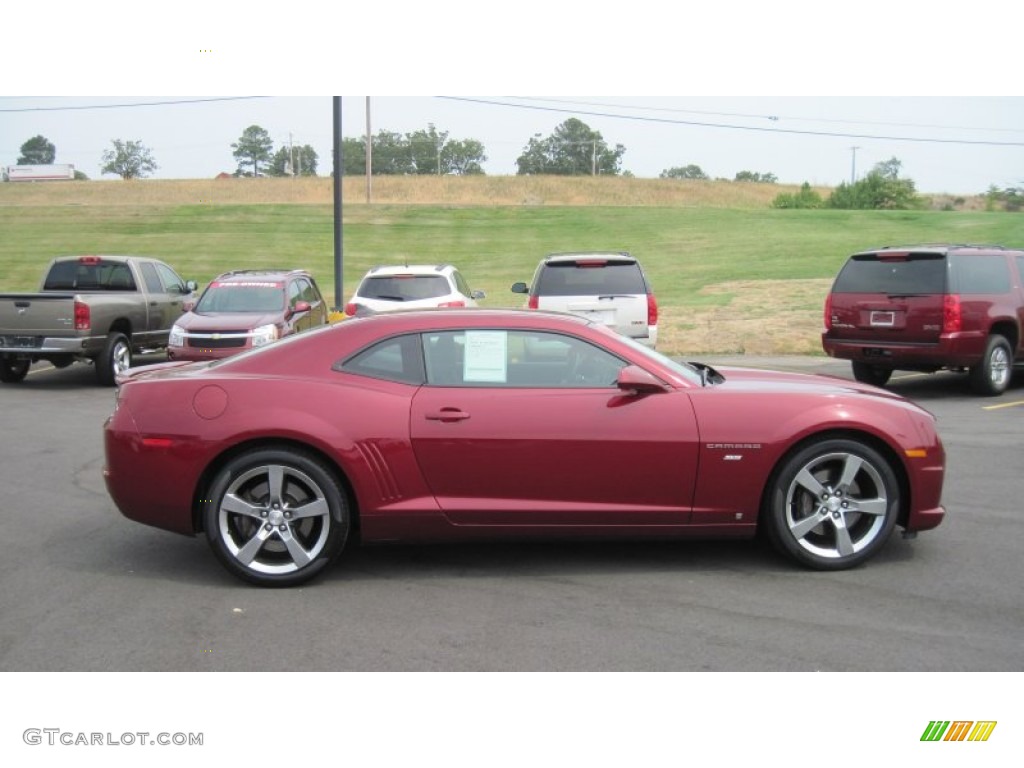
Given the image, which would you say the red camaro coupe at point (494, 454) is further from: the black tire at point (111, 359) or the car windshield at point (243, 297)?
the car windshield at point (243, 297)

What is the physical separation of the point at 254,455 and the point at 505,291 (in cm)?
2811

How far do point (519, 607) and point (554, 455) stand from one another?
821 millimetres

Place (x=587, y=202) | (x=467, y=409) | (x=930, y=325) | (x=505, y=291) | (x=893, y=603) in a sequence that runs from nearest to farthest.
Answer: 1. (x=893, y=603)
2. (x=467, y=409)
3. (x=930, y=325)
4. (x=505, y=291)
5. (x=587, y=202)

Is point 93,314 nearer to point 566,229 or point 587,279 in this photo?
point 587,279

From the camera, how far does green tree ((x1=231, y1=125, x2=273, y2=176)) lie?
98.4 metres

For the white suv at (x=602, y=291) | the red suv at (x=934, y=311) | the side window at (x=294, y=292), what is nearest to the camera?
the red suv at (x=934, y=311)

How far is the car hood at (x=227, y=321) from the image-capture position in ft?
46.3

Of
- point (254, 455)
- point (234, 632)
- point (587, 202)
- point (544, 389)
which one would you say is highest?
point (587, 202)

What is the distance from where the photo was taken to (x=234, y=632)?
15.6ft

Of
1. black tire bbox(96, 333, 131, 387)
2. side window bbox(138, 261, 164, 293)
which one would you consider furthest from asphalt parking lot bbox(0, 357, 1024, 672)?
side window bbox(138, 261, 164, 293)

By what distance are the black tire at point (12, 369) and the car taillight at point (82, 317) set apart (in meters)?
1.49

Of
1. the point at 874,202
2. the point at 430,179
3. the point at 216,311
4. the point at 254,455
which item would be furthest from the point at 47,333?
the point at 874,202

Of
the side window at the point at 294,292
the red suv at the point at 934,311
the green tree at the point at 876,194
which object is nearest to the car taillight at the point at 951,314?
the red suv at the point at 934,311

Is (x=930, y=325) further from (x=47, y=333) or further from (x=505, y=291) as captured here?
(x=505, y=291)
